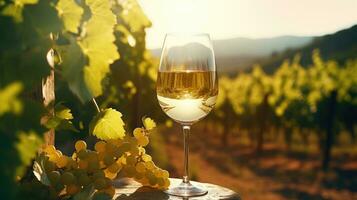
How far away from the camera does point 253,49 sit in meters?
78.4

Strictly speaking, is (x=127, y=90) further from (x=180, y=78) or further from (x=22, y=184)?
(x=22, y=184)

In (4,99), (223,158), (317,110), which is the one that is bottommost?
(223,158)

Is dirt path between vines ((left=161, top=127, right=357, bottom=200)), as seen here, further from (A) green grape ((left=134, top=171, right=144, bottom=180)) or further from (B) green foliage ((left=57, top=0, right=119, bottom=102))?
(B) green foliage ((left=57, top=0, right=119, bottom=102))

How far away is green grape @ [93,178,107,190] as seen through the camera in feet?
5.98

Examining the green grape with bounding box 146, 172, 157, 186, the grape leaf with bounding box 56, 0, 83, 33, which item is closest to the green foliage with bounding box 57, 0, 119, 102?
the grape leaf with bounding box 56, 0, 83, 33

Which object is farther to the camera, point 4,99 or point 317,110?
point 317,110

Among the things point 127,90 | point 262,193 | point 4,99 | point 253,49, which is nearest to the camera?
point 4,99

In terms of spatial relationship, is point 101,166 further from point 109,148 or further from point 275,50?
point 275,50

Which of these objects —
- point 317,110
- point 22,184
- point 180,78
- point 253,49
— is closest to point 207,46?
point 180,78

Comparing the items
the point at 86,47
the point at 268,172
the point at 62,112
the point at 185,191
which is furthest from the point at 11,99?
the point at 268,172

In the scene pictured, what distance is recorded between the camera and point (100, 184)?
1.82 m

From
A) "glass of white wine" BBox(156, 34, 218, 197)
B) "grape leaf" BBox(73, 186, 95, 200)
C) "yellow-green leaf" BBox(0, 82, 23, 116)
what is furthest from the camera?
"glass of white wine" BBox(156, 34, 218, 197)

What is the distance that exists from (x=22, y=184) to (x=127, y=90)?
5871 millimetres

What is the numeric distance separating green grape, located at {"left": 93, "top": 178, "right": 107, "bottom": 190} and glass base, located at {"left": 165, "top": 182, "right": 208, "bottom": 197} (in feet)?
1.45
